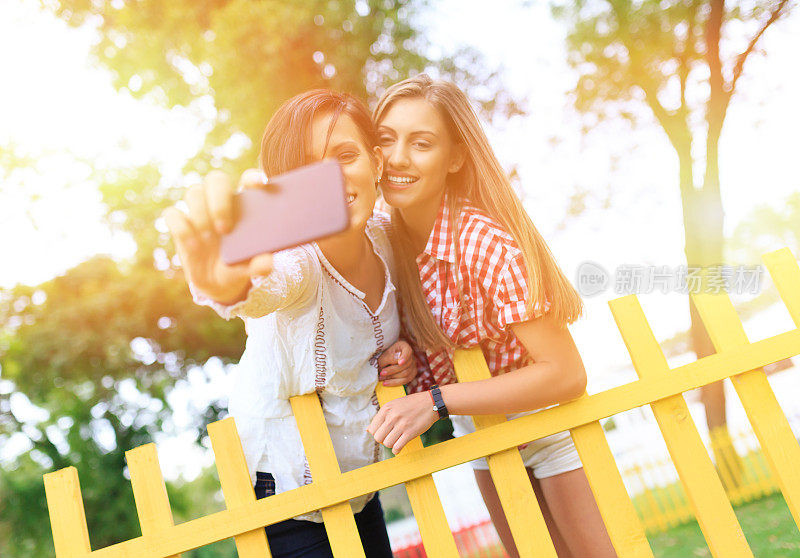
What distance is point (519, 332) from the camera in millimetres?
1213

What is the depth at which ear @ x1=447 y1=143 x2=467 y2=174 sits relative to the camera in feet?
4.66

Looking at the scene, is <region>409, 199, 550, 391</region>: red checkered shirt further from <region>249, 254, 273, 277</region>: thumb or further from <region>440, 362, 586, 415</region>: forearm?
<region>249, 254, 273, 277</region>: thumb

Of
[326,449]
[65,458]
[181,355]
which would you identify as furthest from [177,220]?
[65,458]

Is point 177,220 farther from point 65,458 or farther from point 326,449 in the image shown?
point 65,458

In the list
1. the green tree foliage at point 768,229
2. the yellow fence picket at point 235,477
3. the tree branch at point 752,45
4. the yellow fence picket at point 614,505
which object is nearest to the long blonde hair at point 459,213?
the yellow fence picket at point 614,505

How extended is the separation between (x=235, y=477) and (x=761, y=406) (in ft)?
3.78

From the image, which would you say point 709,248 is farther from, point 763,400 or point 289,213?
point 289,213

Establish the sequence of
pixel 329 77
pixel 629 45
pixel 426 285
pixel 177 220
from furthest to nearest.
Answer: pixel 629 45, pixel 329 77, pixel 426 285, pixel 177 220

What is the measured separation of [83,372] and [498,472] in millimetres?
3774

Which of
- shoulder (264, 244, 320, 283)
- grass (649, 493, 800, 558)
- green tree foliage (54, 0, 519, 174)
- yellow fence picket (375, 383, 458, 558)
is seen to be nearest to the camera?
shoulder (264, 244, 320, 283)

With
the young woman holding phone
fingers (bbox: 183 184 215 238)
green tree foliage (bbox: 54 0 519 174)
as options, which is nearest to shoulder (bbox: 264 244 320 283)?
the young woman holding phone

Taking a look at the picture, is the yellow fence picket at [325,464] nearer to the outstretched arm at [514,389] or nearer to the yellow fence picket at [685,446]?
the outstretched arm at [514,389]

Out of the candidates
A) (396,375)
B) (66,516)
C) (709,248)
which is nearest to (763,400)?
(396,375)

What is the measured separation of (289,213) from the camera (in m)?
0.66
